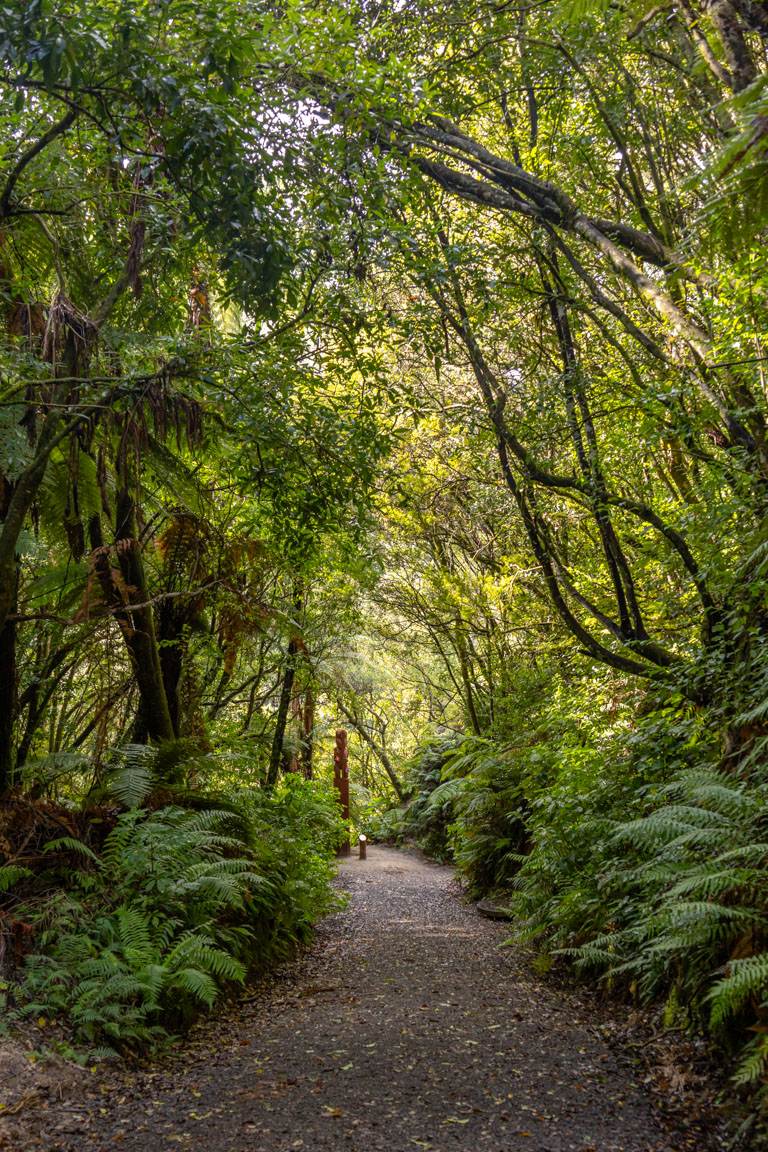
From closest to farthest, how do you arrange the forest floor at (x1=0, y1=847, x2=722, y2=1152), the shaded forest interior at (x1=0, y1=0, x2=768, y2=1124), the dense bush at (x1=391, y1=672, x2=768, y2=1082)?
the forest floor at (x1=0, y1=847, x2=722, y2=1152) < the dense bush at (x1=391, y1=672, x2=768, y2=1082) < the shaded forest interior at (x1=0, y1=0, x2=768, y2=1124)

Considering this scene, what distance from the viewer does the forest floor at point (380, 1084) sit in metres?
3.25

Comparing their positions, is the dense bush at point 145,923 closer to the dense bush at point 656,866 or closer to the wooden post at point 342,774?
the dense bush at point 656,866

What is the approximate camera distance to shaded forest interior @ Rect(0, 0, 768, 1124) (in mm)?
4043

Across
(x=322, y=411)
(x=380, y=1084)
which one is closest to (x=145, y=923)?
(x=380, y=1084)

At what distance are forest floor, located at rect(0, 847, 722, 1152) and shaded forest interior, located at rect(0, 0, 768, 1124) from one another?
1.17 ft

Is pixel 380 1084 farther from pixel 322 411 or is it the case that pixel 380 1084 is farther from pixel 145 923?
pixel 322 411

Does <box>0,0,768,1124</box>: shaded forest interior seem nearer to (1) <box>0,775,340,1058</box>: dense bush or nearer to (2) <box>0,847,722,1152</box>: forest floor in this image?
(1) <box>0,775,340,1058</box>: dense bush

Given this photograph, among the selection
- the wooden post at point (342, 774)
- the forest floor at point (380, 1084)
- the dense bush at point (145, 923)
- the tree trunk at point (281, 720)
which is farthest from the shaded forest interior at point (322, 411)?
the wooden post at point (342, 774)

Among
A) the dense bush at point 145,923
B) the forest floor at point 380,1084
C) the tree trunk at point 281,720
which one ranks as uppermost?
the tree trunk at point 281,720

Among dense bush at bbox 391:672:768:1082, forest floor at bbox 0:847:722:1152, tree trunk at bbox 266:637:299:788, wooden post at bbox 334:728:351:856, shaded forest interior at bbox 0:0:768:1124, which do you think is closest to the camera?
forest floor at bbox 0:847:722:1152

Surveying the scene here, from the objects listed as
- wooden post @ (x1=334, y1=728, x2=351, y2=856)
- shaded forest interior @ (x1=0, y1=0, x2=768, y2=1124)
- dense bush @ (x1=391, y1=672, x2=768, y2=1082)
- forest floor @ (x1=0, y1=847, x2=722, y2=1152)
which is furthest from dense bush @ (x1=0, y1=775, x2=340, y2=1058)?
wooden post @ (x1=334, y1=728, x2=351, y2=856)

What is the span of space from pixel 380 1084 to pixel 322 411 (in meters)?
4.32

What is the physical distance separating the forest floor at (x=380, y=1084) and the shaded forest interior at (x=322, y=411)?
1.17 ft

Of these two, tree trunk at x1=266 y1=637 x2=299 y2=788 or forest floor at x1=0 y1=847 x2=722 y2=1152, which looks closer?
forest floor at x1=0 y1=847 x2=722 y2=1152
